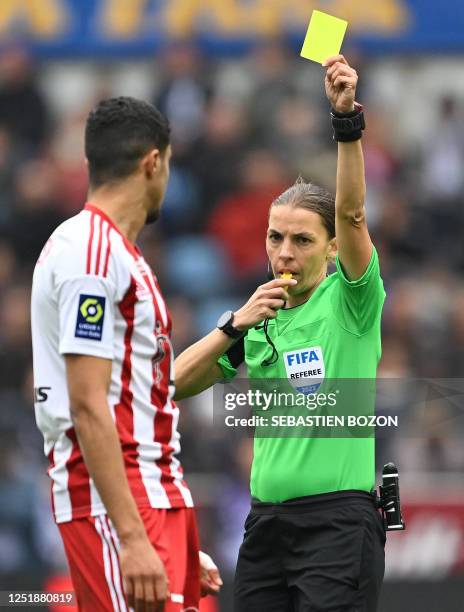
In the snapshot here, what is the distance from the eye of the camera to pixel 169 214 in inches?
397

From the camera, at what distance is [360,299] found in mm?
4062

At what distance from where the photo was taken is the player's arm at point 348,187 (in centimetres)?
378

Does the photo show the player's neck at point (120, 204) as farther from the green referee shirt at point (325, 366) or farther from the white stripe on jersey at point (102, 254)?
the green referee shirt at point (325, 366)

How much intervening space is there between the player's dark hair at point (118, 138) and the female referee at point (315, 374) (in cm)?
80

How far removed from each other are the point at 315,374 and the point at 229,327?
1.09 feet

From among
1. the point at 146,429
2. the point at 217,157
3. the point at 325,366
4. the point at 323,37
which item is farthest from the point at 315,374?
the point at 217,157

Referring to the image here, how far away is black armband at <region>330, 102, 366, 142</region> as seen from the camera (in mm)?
3859

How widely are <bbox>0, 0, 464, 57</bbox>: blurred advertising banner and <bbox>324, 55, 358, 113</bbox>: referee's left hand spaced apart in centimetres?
680

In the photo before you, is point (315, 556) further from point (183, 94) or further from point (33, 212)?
point (183, 94)

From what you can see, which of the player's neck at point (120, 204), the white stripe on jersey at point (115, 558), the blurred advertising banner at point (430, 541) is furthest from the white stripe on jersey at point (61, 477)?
the blurred advertising banner at point (430, 541)

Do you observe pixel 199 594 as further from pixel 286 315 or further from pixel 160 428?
pixel 286 315

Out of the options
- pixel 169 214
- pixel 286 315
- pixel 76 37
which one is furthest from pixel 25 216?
pixel 286 315

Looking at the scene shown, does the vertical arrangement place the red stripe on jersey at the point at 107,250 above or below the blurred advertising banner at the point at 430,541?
above

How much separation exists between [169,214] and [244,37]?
5.70 ft
